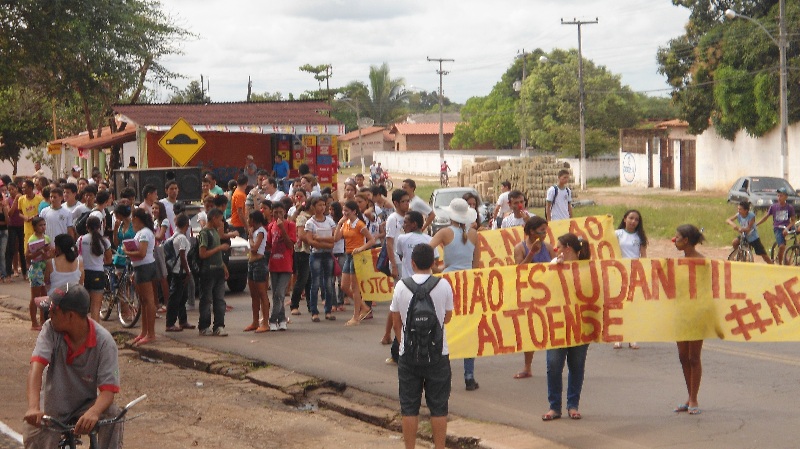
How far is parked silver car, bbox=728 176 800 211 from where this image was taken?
36219mm

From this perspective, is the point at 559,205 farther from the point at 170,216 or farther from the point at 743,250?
the point at 170,216

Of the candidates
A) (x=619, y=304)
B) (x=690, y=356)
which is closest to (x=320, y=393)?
(x=619, y=304)

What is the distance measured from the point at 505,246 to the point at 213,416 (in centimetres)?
520

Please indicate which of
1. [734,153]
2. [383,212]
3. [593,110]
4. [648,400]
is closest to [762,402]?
[648,400]

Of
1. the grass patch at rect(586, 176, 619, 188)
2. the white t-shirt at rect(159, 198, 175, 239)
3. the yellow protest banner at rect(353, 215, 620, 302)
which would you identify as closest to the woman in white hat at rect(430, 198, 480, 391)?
the yellow protest banner at rect(353, 215, 620, 302)

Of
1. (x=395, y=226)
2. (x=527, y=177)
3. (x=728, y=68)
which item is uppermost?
(x=728, y=68)

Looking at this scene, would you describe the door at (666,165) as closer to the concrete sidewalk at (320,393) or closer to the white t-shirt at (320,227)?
the white t-shirt at (320,227)

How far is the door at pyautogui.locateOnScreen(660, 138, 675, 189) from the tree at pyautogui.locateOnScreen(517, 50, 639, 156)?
563 inches

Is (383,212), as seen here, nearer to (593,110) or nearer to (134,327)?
(134,327)

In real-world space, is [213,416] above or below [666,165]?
below

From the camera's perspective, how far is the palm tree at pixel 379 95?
117875mm

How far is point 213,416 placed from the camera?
10484 millimetres

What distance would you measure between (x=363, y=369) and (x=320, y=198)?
159 inches

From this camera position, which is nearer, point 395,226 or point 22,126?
point 395,226
